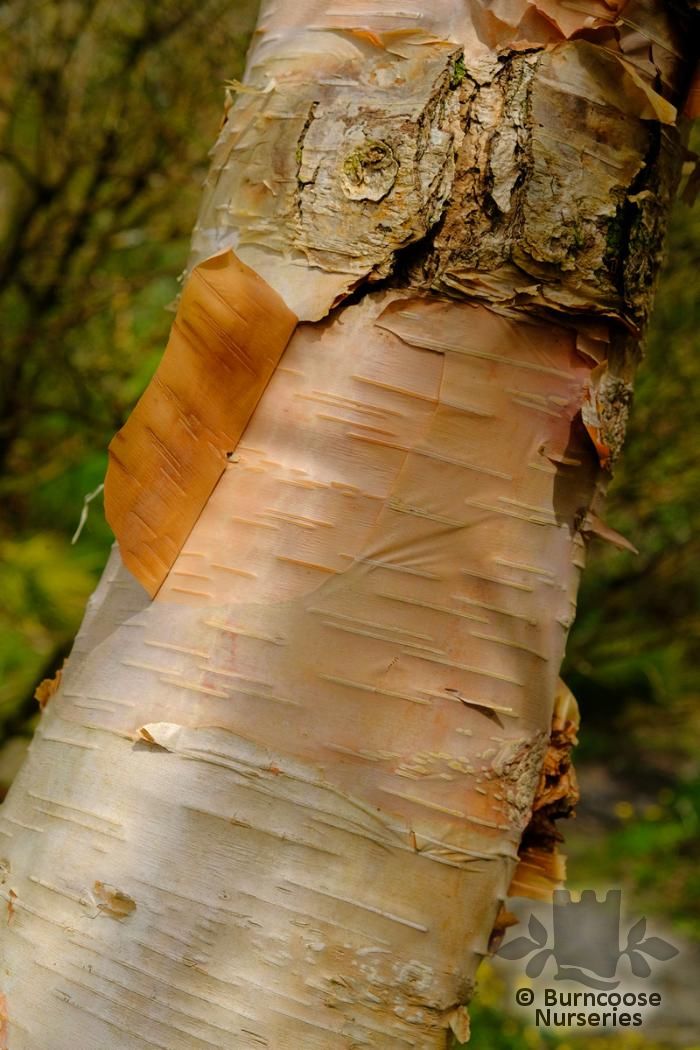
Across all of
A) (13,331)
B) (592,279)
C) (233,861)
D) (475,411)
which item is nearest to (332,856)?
(233,861)

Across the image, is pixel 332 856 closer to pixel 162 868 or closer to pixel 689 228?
pixel 162 868

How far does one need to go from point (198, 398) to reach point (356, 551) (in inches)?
7.8

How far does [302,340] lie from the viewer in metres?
0.80

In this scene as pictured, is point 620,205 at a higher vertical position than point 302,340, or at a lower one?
higher

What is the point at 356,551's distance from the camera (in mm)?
760

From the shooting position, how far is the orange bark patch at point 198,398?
2.62 ft

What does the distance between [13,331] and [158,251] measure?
591 millimetres
